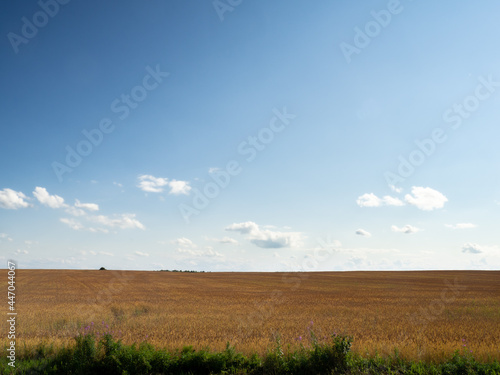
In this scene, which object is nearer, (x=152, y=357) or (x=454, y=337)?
(x=152, y=357)

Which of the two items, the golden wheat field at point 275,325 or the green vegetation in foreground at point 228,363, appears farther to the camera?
the golden wheat field at point 275,325

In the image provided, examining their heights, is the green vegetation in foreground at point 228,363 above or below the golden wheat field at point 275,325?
above

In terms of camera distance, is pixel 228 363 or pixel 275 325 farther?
pixel 275 325

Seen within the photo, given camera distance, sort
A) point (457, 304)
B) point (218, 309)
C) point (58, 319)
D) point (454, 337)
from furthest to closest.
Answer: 1. point (457, 304)
2. point (218, 309)
3. point (58, 319)
4. point (454, 337)

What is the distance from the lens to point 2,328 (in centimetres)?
1617

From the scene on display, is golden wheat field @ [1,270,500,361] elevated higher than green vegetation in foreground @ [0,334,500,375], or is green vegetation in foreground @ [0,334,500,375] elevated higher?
green vegetation in foreground @ [0,334,500,375]

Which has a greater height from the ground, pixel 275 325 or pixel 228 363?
pixel 228 363

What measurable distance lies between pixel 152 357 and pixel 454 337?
12.2 meters

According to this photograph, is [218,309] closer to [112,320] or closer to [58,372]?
[112,320]

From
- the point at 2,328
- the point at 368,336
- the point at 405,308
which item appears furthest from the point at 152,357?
the point at 405,308

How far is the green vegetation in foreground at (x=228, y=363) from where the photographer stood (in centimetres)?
961

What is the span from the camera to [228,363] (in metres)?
10.1

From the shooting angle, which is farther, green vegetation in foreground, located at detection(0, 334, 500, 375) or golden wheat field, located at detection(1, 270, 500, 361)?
golden wheat field, located at detection(1, 270, 500, 361)

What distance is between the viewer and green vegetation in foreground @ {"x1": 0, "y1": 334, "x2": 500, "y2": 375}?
9609 mm
